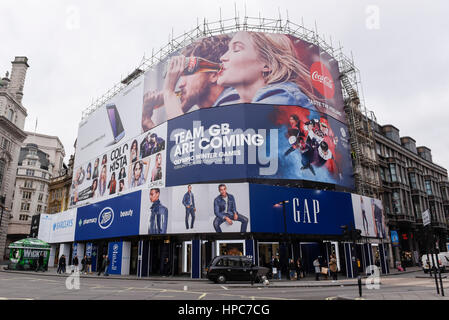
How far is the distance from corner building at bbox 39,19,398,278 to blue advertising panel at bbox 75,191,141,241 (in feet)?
0.49

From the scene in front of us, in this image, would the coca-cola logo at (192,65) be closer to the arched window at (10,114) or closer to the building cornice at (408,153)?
the building cornice at (408,153)

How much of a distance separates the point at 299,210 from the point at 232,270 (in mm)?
10937

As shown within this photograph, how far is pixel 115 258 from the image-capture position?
34.3 metres

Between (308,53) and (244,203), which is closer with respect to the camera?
(244,203)

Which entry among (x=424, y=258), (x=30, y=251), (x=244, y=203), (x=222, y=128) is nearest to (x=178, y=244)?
(x=244, y=203)

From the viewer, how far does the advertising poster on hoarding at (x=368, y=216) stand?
35062 millimetres

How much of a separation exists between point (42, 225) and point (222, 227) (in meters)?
39.6

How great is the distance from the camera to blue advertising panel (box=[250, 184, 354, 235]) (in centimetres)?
3036

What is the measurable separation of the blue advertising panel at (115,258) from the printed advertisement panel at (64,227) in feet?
41.4

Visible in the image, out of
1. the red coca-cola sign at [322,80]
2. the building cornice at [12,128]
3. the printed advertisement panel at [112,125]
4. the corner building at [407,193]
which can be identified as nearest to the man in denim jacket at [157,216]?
the printed advertisement panel at [112,125]

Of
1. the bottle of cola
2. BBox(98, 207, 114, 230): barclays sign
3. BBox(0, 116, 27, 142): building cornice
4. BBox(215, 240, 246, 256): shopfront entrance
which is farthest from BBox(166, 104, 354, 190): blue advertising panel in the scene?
BBox(0, 116, 27, 142): building cornice

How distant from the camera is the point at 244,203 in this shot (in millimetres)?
30156

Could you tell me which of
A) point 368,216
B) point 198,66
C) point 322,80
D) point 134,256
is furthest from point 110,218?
point 322,80
